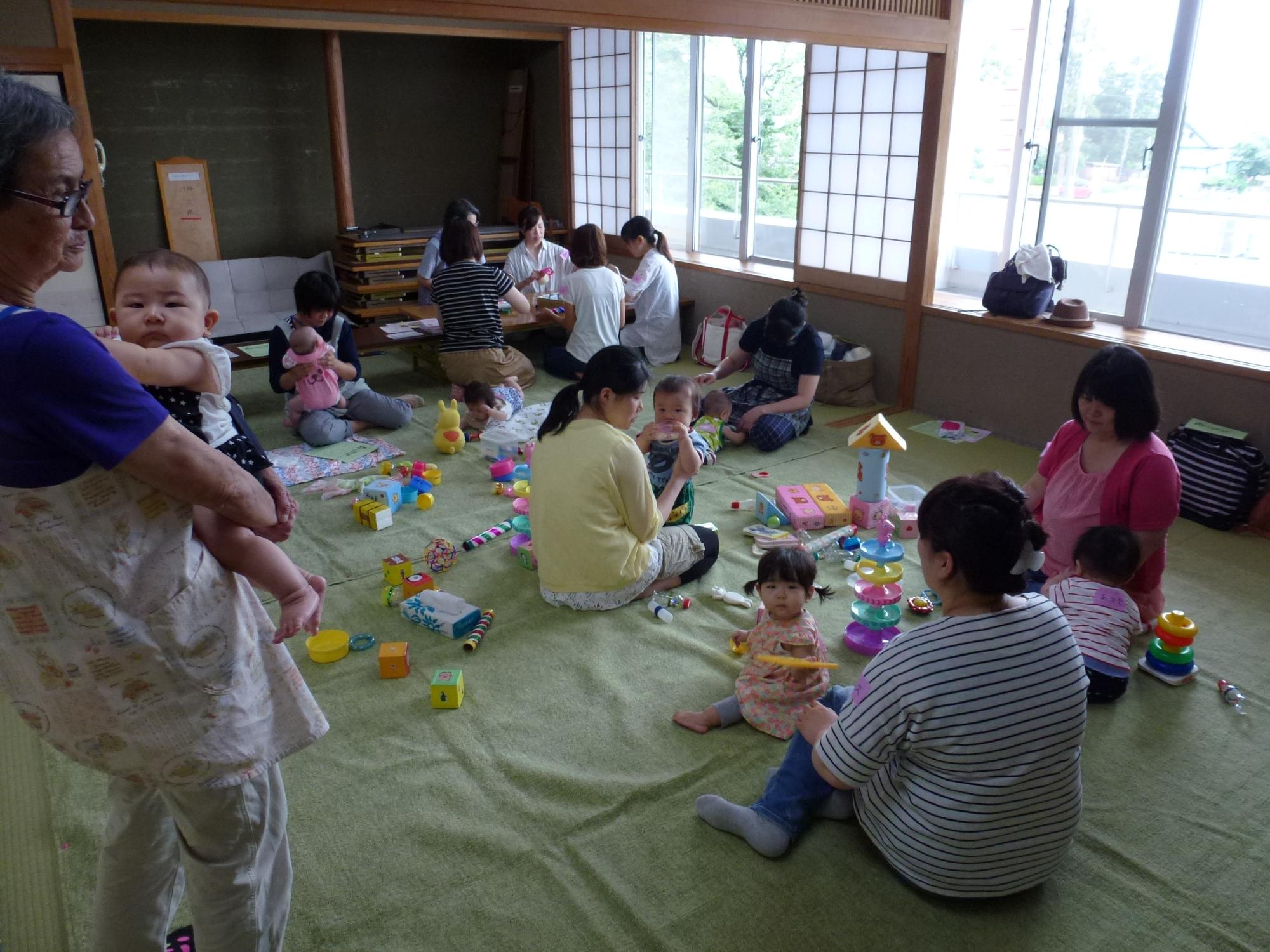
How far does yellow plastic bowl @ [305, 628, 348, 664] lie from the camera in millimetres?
2734

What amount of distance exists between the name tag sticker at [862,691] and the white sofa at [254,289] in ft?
19.5

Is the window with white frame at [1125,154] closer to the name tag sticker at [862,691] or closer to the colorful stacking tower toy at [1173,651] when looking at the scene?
the colorful stacking tower toy at [1173,651]

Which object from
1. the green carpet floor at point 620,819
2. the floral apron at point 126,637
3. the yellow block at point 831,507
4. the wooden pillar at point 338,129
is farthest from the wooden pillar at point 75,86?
the floral apron at point 126,637

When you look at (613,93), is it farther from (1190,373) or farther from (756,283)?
(1190,373)

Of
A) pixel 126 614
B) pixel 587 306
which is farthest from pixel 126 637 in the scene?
pixel 587 306

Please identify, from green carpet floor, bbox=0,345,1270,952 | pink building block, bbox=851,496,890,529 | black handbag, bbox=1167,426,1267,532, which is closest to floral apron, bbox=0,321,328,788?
green carpet floor, bbox=0,345,1270,952

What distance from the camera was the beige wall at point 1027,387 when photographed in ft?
12.7

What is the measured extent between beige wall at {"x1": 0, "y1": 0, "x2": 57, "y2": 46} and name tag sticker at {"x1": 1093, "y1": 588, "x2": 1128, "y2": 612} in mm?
5051

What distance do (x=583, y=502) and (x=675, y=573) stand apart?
56cm

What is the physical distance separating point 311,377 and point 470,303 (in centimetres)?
107

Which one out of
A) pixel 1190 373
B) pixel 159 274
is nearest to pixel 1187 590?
pixel 1190 373

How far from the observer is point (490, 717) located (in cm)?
249

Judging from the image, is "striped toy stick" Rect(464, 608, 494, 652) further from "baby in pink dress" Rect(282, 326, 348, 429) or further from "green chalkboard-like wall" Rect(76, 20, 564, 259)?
"green chalkboard-like wall" Rect(76, 20, 564, 259)

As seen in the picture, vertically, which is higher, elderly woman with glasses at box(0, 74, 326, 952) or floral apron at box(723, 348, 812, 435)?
elderly woman with glasses at box(0, 74, 326, 952)
